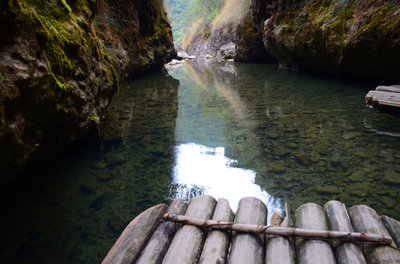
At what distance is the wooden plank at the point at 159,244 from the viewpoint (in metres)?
1.50

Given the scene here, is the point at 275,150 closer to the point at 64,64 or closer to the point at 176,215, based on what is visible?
the point at 176,215

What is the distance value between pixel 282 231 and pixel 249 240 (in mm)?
219

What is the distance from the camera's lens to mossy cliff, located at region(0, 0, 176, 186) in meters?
1.81

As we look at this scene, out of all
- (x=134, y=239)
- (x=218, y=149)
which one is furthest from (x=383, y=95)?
(x=134, y=239)

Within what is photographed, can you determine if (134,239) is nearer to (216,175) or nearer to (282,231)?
(282,231)

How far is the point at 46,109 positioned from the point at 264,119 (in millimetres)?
4109

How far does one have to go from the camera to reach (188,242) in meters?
1.58

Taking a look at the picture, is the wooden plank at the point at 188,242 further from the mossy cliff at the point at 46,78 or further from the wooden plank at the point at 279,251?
the mossy cliff at the point at 46,78

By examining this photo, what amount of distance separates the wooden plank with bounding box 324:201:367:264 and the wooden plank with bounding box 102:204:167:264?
1.18m

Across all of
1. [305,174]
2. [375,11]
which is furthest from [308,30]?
[305,174]

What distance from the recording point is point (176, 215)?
70.4 inches

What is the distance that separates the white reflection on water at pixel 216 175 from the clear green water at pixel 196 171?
0.01 metres

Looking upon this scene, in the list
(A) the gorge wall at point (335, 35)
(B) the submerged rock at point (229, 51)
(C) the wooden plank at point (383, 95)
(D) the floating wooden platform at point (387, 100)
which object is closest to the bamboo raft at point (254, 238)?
(D) the floating wooden platform at point (387, 100)

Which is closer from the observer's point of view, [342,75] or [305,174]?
[305,174]
